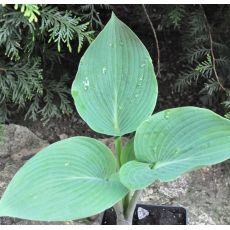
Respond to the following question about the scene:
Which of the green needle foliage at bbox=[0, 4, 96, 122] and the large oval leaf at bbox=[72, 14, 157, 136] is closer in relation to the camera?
the large oval leaf at bbox=[72, 14, 157, 136]

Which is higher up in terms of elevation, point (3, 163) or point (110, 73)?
point (110, 73)

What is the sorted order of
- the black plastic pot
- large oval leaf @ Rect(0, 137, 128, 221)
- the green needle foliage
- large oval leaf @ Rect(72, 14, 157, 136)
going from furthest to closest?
the green needle foliage, the black plastic pot, large oval leaf @ Rect(72, 14, 157, 136), large oval leaf @ Rect(0, 137, 128, 221)

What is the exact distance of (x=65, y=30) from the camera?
125cm

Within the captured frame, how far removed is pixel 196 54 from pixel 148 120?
1.95ft

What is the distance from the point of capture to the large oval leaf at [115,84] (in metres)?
0.98

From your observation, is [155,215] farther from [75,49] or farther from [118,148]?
[75,49]

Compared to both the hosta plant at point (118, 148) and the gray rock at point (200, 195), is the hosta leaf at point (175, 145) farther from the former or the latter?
the gray rock at point (200, 195)

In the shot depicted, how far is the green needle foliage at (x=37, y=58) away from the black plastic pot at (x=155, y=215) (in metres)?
0.40

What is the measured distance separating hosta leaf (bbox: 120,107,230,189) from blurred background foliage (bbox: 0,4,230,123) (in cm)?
34

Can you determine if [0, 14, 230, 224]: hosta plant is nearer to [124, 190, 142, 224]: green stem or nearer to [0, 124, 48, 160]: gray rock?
[124, 190, 142, 224]: green stem

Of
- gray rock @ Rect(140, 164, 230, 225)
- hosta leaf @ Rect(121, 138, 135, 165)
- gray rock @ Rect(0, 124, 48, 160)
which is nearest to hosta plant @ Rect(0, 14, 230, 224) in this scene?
hosta leaf @ Rect(121, 138, 135, 165)

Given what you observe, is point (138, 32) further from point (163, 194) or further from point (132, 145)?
point (132, 145)

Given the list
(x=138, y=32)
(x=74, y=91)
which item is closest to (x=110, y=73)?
(x=74, y=91)

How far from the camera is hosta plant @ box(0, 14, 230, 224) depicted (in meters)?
0.85
